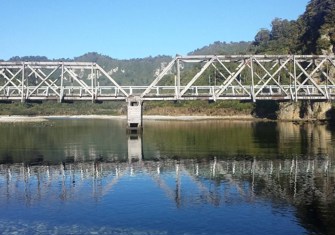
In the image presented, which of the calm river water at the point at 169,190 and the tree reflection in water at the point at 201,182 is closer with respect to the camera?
the calm river water at the point at 169,190

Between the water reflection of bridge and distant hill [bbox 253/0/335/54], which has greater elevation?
distant hill [bbox 253/0/335/54]

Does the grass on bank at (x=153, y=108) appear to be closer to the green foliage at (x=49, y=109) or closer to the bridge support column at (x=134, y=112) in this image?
the green foliage at (x=49, y=109)

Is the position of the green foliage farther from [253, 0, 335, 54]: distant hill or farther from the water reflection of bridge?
the water reflection of bridge

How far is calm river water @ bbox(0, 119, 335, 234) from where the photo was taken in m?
21.7

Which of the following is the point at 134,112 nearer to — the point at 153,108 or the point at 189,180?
the point at 189,180

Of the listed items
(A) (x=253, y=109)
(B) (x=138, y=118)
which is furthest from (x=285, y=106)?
(B) (x=138, y=118)

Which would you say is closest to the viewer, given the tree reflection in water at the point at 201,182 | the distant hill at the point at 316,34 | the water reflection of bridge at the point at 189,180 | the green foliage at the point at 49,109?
the tree reflection in water at the point at 201,182

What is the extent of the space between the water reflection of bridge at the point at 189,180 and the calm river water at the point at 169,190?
0.21ft

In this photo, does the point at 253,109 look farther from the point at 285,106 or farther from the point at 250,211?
the point at 250,211

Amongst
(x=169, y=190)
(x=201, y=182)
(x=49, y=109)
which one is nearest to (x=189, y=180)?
(x=201, y=182)

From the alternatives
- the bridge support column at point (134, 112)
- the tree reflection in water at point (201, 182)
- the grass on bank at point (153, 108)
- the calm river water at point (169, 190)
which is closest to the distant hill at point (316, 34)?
the grass on bank at point (153, 108)

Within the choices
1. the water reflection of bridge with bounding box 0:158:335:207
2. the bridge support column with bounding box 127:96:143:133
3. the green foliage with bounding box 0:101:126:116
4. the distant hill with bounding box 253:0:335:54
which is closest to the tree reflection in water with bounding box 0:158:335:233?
the water reflection of bridge with bounding box 0:158:335:207

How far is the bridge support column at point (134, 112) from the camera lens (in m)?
72.8

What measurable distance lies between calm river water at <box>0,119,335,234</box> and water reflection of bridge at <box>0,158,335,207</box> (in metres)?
0.06
